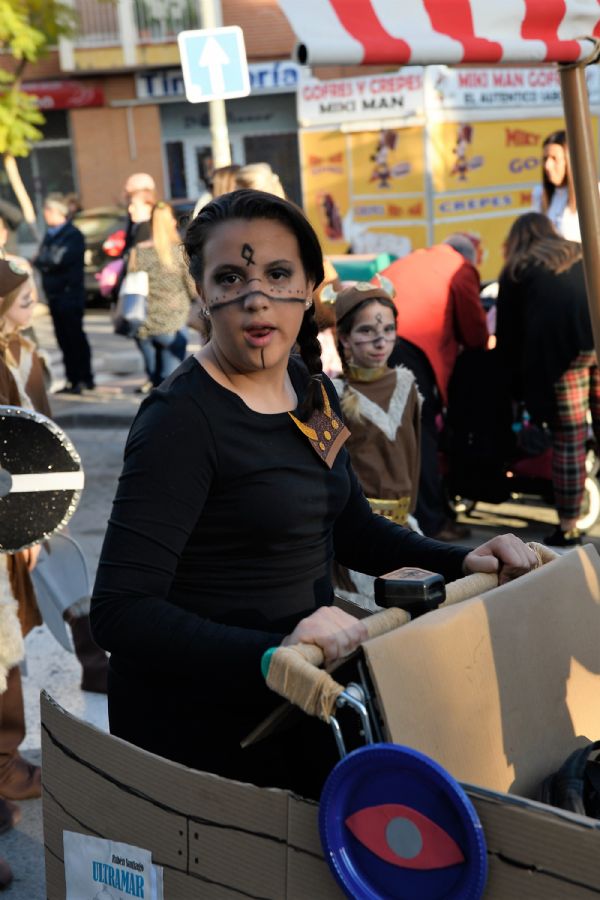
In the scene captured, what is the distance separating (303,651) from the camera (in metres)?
1.68

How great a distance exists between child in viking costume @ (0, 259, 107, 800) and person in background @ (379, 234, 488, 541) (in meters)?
2.25

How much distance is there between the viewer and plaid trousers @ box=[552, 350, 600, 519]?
20.6 feet

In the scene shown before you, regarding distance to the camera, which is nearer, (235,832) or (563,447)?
(235,832)

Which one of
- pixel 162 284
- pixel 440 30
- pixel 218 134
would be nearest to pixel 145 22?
pixel 218 134

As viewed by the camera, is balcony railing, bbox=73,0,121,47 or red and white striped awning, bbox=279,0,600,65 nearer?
red and white striped awning, bbox=279,0,600,65

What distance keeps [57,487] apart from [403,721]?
71.3 inches

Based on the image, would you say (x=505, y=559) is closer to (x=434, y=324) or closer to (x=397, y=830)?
(x=397, y=830)

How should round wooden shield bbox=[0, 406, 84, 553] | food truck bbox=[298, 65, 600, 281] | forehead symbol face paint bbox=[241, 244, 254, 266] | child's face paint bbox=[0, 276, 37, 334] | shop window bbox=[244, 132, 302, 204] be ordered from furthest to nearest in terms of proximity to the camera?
1. shop window bbox=[244, 132, 302, 204]
2. food truck bbox=[298, 65, 600, 281]
3. child's face paint bbox=[0, 276, 37, 334]
4. round wooden shield bbox=[0, 406, 84, 553]
5. forehead symbol face paint bbox=[241, 244, 254, 266]

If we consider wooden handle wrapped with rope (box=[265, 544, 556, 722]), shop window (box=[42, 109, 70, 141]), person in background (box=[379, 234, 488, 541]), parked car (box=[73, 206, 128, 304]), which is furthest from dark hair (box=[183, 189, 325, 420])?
shop window (box=[42, 109, 70, 141])

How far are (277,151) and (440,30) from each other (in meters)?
27.4

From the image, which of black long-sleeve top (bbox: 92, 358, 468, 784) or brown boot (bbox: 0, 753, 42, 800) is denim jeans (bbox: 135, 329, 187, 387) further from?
black long-sleeve top (bbox: 92, 358, 468, 784)

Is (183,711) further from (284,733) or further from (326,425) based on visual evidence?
(326,425)

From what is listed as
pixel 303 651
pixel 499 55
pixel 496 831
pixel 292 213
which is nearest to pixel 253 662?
pixel 303 651

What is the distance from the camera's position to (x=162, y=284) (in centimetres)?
987
